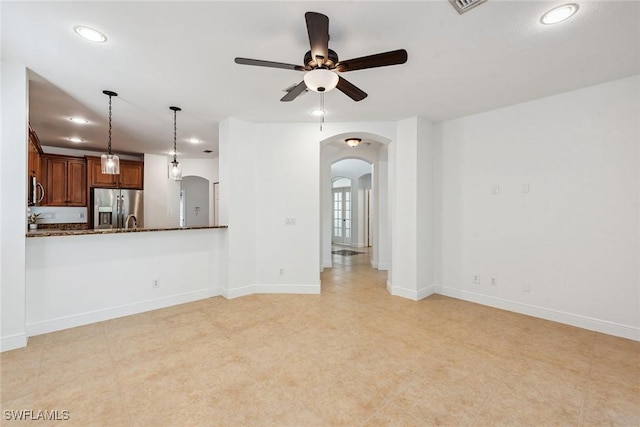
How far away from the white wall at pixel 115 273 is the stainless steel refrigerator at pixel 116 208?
282 centimetres

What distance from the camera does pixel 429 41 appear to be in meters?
2.26

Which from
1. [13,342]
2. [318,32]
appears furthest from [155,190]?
[318,32]

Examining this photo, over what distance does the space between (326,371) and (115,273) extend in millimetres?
2830

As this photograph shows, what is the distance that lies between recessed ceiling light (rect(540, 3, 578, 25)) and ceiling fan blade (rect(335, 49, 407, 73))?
101cm

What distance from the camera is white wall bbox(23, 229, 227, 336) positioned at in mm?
2975

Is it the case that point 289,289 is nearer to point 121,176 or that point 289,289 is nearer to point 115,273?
point 115,273

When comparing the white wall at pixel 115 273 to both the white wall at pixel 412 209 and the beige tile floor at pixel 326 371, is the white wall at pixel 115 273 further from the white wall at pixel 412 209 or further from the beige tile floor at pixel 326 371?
the white wall at pixel 412 209

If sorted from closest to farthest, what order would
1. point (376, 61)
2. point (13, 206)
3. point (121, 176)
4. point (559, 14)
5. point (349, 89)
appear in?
point (559, 14) → point (376, 61) → point (349, 89) → point (13, 206) → point (121, 176)

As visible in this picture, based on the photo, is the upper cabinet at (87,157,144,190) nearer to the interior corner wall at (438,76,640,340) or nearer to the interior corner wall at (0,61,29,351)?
the interior corner wall at (0,61,29,351)

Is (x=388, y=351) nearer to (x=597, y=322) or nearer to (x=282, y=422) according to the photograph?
(x=282, y=422)

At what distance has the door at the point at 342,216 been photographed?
1062 cm

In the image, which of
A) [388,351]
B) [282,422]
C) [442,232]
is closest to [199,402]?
[282,422]

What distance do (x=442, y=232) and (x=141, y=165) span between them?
6729 millimetres

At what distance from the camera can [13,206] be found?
2.61 m
